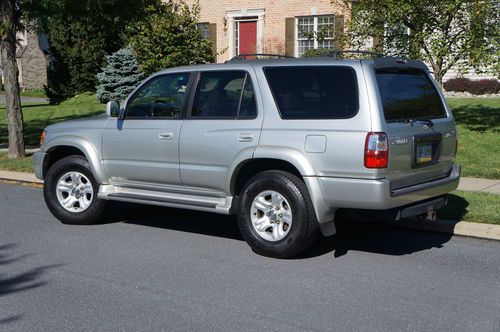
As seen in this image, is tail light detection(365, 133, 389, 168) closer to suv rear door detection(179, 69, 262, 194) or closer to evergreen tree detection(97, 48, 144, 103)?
suv rear door detection(179, 69, 262, 194)

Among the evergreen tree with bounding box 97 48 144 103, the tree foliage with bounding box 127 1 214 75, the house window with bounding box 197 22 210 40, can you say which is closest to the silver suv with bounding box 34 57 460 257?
the tree foliage with bounding box 127 1 214 75

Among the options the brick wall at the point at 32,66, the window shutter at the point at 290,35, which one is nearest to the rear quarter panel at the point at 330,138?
the window shutter at the point at 290,35

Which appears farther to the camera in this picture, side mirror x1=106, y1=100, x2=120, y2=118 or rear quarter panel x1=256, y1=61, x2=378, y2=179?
side mirror x1=106, y1=100, x2=120, y2=118

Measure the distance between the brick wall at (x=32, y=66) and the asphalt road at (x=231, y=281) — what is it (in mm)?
34326

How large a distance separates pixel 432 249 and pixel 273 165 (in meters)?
1.88

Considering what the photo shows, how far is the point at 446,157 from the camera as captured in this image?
639cm

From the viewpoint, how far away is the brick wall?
1543 inches

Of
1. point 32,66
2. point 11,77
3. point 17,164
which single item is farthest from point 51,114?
point 32,66

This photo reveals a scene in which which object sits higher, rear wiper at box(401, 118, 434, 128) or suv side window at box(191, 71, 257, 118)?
suv side window at box(191, 71, 257, 118)

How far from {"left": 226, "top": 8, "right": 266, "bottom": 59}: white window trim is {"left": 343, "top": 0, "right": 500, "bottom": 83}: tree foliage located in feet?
34.8

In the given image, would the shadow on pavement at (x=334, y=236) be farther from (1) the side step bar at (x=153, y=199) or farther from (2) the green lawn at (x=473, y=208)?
(1) the side step bar at (x=153, y=199)

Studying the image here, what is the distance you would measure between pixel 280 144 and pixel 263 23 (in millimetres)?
18394

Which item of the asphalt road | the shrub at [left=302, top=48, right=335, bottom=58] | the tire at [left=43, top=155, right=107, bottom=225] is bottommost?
the asphalt road

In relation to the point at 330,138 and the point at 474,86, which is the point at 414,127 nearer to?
the point at 330,138
